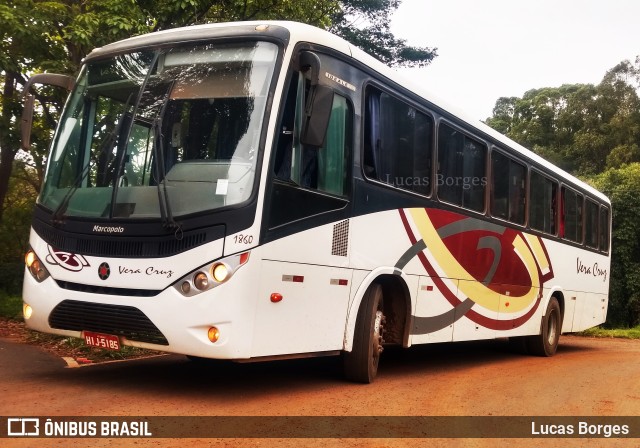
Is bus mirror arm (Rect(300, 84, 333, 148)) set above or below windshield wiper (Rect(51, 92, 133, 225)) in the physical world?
above

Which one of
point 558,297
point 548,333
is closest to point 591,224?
point 558,297

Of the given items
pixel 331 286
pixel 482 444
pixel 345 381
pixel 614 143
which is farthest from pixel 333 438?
pixel 614 143

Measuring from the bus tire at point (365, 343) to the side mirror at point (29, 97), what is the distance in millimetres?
3794

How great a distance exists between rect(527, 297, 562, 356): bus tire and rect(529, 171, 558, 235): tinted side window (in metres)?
1.50

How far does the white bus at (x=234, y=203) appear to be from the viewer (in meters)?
6.24

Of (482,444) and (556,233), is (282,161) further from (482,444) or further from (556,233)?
(556,233)

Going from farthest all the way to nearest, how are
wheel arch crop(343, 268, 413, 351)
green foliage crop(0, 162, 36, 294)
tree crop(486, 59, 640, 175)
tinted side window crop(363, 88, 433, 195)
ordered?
tree crop(486, 59, 640, 175)
green foliage crop(0, 162, 36, 294)
wheel arch crop(343, 268, 413, 351)
tinted side window crop(363, 88, 433, 195)

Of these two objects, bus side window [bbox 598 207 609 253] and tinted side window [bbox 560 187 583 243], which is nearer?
tinted side window [bbox 560 187 583 243]

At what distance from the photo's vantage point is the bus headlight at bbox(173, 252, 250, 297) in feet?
20.2

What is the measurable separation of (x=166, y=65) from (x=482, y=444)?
172 inches

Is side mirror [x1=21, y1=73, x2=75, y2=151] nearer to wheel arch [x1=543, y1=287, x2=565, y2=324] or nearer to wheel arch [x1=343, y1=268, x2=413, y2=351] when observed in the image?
wheel arch [x1=343, y1=268, x2=413, y2=351]

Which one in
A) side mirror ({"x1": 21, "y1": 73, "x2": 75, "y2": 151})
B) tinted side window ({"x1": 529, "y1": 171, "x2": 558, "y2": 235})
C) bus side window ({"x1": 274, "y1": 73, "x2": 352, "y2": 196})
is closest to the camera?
bus side window ({"x1": 274, "y1": 73, "x2": 352, "y2": 196})

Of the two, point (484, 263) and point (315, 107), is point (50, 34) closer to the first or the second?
point (315, 107)

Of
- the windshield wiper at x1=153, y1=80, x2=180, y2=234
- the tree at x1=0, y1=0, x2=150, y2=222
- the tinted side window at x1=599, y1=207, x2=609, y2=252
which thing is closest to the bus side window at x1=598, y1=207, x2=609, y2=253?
the tinted side window at x1=599, y1=207, x2=609, y2=252
